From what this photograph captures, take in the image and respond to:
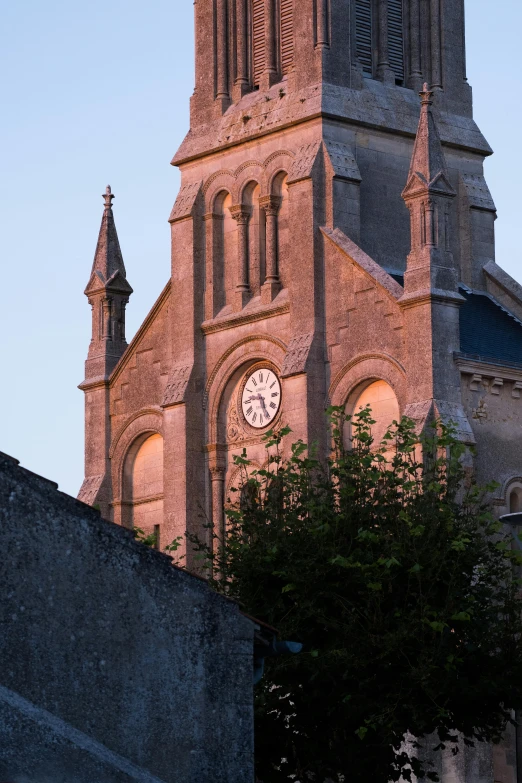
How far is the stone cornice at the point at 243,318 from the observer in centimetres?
5453

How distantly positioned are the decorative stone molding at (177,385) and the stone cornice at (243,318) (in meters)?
1.31

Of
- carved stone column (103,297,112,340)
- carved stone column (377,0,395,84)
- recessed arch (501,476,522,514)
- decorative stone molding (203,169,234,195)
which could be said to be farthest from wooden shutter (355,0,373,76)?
recessed arch (501,476,522,514)

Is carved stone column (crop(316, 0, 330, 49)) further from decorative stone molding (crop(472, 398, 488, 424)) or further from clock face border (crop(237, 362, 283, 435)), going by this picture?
decorative stone molding (crop(472, 398, 488, 424))

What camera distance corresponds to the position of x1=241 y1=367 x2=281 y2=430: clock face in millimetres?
54188

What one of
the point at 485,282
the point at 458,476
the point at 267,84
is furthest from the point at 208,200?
the point at 458,476

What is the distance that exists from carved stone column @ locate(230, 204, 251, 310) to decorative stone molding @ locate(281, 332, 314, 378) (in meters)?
3.17

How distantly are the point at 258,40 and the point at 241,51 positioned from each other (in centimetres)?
61

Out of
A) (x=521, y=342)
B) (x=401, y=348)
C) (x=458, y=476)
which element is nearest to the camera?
(x=458, y=476)

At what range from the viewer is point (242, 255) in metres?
56.3

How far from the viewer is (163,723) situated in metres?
27.3

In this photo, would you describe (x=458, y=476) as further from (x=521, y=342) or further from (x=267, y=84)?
(x=267, y=84)

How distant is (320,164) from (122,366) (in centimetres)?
980

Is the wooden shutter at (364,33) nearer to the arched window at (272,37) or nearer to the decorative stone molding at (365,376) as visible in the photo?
the arched window at (272,37)

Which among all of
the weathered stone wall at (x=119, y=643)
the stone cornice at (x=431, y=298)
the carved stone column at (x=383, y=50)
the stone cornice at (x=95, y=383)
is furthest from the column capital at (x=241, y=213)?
the weathered stone wall at (x=119, y=643)
